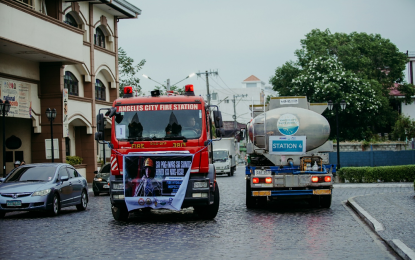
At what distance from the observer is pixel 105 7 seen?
3606 centimetres

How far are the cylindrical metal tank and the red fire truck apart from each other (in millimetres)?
2695

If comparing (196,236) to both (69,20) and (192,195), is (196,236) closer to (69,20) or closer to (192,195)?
(192,195)

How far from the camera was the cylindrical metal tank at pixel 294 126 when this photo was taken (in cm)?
1606

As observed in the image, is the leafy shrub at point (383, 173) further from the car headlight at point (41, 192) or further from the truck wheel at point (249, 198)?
the car headlight at point (41, 192)

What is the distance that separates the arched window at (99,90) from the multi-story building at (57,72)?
0.21 ft

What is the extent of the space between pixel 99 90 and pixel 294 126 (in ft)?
75.7

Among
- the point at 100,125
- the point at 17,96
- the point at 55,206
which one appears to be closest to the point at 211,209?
the point at 100,125

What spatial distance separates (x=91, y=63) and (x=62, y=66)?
424 cm

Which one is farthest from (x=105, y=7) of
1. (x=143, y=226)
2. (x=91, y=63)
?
(x=143, y=226)

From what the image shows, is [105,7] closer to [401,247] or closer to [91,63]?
[91,63]

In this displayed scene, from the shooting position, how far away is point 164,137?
13555mm

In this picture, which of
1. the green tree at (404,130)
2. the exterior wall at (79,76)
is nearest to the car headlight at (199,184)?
the exterior wall at (79,76)

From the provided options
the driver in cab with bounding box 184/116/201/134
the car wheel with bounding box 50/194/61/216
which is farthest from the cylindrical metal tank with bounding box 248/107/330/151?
the car wheel with bounding box 50/194/61/216

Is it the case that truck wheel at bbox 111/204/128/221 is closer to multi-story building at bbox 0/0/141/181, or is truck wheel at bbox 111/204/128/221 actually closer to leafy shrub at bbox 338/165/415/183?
multi-story building at bbox 0/0/141/181
